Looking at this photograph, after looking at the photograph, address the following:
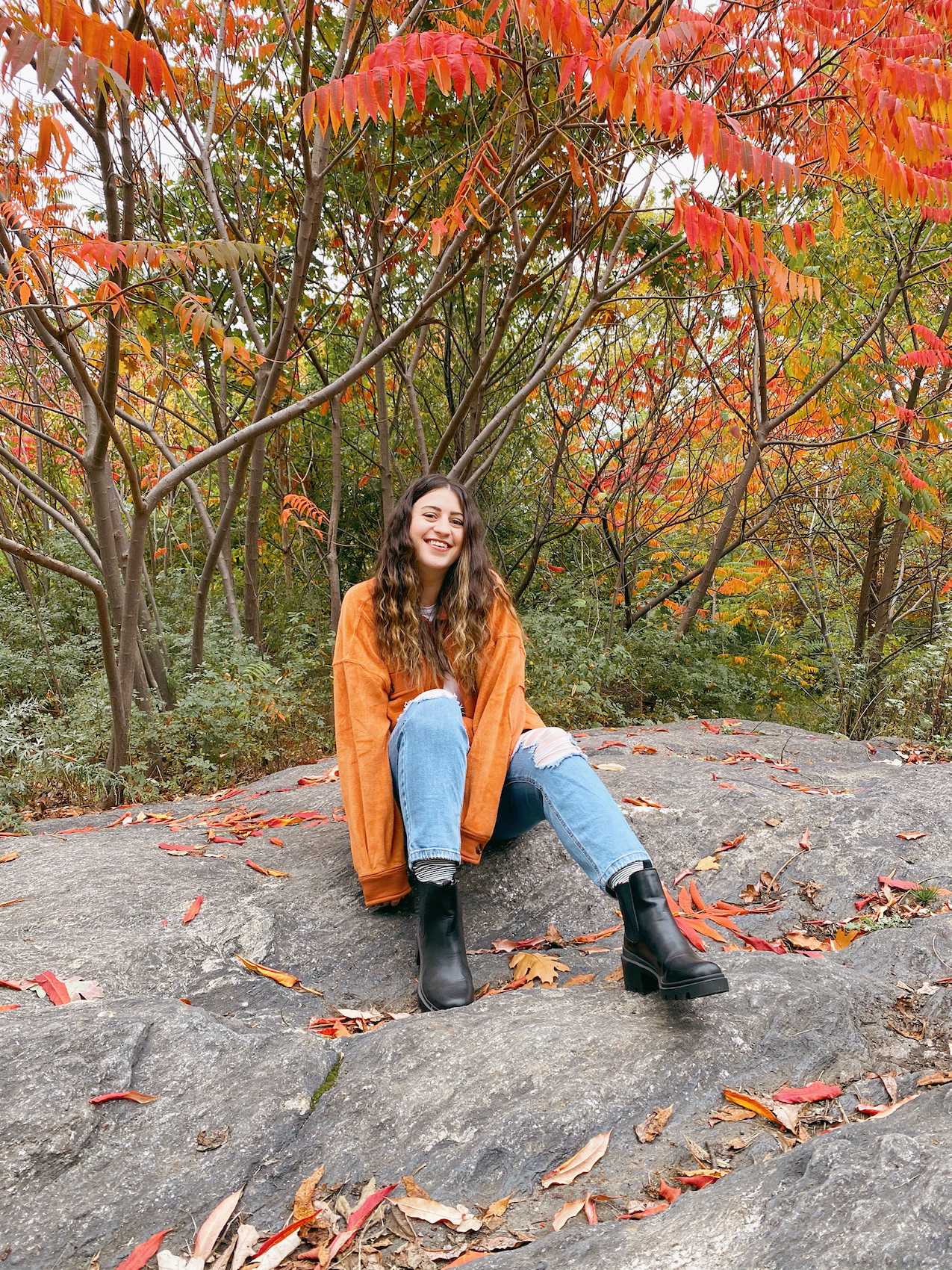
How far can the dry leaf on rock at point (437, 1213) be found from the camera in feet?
4.66

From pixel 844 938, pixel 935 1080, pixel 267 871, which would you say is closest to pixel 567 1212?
pixel 935 1080

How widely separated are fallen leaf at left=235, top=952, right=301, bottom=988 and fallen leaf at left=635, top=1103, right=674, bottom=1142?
3.51ft

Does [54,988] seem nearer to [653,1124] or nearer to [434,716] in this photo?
[434,716]

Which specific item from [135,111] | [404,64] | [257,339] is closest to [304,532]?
[257,339]

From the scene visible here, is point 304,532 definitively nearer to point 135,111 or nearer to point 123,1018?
point 135,111

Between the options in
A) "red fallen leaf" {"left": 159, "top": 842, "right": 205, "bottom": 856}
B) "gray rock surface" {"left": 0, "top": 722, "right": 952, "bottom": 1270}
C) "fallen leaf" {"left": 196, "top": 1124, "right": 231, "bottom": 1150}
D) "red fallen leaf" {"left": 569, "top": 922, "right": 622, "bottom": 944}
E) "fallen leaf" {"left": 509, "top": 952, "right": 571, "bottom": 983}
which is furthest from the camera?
"red fallen leaf" {"left": 159, "top": 842, "right": 205, "bottom": 856}

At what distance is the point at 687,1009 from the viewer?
73.3 inches

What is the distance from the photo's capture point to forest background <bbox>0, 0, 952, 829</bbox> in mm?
3742

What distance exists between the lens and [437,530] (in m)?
2.73

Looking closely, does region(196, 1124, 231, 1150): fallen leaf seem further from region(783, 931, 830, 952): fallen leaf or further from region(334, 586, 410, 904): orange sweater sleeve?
region(783, 931, 830, 952): fallen leaf

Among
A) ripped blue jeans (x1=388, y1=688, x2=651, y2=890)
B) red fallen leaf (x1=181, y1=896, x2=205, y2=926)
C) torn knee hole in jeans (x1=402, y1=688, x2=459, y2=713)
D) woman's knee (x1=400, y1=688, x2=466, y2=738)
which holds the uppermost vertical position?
torn knee hole in jeans (x1=402, y1=688, x2=459, y2=713)

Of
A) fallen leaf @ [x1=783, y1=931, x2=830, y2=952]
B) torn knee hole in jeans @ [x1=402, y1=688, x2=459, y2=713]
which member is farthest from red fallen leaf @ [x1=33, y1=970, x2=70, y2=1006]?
fallen leaf @ [x1=783, y1=931, x2=830, y2=952]

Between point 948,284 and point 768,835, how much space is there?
16.9 feet

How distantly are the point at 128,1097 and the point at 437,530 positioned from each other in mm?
1741
